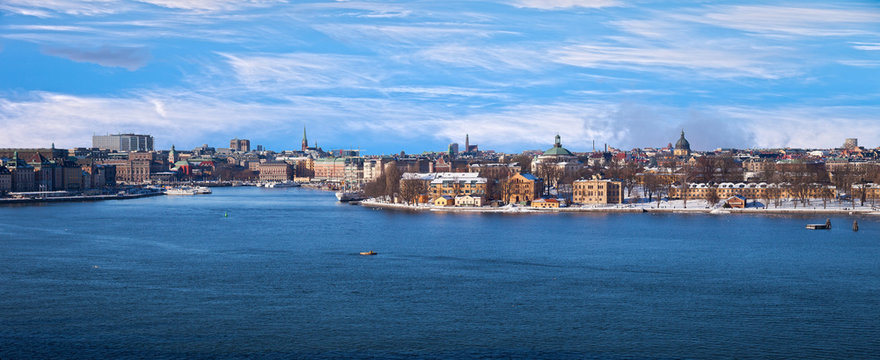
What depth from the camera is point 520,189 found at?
4859cm

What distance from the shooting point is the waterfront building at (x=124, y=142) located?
144 m

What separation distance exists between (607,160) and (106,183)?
149 ft

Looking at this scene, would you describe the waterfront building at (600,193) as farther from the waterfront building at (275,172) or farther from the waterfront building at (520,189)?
the waterfront building at (275,172)

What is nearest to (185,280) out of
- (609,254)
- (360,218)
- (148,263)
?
(148,263)

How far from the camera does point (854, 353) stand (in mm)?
13461

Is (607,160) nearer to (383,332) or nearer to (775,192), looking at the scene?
(775,192)

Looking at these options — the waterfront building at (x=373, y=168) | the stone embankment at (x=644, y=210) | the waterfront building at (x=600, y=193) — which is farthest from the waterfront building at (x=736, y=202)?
the waterfront building at (x=373, y=168)

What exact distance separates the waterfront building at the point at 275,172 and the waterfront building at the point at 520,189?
66.1 metres

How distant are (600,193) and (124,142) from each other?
11208 cm

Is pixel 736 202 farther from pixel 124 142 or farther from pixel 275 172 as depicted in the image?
pixel 124 142

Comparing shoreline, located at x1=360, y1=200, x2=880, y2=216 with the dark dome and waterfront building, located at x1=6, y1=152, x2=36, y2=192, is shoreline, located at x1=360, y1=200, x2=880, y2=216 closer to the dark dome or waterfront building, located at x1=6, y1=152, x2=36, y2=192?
waterfront building, located at x1=6, y1=152, x2=36, y2=192

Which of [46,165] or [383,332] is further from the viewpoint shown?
[46,165]

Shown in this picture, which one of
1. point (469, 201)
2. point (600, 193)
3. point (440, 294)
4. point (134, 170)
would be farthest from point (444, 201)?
point (134, 170)

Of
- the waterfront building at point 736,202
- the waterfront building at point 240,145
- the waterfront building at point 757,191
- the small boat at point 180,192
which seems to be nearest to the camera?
the waterfront building at point 736,202
